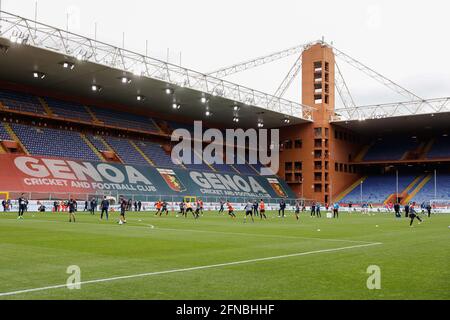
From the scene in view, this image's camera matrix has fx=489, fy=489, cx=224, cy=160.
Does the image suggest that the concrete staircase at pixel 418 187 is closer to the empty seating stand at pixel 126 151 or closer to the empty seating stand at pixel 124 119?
the empty seating stand at pixel 124 119

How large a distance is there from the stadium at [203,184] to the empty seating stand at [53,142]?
22 centimetres

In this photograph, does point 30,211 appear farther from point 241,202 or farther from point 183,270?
point 183,270

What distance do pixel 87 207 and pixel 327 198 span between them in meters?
42.5

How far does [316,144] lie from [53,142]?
1646 inches

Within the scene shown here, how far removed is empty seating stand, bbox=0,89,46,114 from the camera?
56500 mm

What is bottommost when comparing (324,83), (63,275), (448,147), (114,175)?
(63,275)

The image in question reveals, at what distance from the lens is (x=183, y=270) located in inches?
453

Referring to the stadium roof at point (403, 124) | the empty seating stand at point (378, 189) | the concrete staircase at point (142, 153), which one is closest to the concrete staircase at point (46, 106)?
the concrete staircase at point (142, 153)

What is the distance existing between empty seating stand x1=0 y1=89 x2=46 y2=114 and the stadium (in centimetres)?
20

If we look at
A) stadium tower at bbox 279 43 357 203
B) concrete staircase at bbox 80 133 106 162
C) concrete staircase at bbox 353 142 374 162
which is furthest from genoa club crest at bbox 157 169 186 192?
concrete staircase at bbox 353 142 374 162

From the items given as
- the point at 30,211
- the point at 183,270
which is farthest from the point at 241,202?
the point at 183,270

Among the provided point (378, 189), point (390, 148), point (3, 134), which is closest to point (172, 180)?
point (3, 134)

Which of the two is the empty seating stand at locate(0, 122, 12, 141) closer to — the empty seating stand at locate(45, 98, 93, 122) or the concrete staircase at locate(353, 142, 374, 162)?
the empty seating stand at locate(45, 98, 93, 122)
